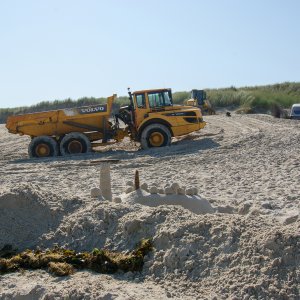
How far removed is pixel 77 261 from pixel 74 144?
36.6ft

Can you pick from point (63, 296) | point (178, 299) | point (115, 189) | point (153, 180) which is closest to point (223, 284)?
point (178, 299)

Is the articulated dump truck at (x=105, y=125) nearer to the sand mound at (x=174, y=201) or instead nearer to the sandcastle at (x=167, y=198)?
the sandcastle at (x=167, y=198)

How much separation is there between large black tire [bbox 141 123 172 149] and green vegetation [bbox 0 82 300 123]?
15.9m

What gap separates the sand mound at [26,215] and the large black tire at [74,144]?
955 centimetres

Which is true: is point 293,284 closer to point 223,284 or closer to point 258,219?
point 223,284

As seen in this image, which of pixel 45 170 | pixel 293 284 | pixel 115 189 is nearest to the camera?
pixel 293 284

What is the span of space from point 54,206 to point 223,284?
2.58 metres

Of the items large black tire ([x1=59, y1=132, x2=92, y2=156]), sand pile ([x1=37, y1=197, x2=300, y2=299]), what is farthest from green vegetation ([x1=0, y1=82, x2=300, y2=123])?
sand pile ([x1=37, y1=197, x2=300, y2=299])

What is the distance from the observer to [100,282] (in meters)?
4.71

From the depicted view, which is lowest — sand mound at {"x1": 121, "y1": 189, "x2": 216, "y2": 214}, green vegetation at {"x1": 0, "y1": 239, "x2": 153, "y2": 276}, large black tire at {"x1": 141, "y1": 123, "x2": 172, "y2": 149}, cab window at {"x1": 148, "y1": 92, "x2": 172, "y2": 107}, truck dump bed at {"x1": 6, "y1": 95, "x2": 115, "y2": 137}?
green vegetation at {"x1": 0, "y1": 239, "x2": 153, "y2": 276}

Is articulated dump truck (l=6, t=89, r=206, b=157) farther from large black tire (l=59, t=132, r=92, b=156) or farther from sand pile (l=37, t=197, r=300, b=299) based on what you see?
sand pile (l=37, t=197, r=300, b=299)

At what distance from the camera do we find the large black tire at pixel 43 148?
53.3 ft

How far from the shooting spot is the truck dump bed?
1650cm

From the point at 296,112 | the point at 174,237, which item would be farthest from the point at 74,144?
the point at 296,112
